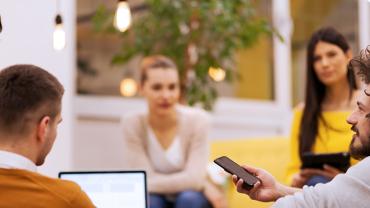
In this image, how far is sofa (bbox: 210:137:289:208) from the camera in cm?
501

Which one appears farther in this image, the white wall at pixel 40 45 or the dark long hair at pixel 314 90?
the dark long hair at pixel 314 90

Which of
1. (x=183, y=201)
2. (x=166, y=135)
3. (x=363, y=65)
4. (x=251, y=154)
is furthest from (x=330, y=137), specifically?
(x=363, y=65)

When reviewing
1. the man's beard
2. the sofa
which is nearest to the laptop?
the man's beard

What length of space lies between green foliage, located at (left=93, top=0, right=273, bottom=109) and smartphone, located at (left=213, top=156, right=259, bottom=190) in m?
3.43

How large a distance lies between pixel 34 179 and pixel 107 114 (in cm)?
440

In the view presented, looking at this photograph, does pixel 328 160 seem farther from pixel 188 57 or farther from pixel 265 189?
pixel 188 57

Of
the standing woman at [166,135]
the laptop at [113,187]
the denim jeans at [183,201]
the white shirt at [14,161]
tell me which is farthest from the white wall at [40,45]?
the white shirt at [14,161]

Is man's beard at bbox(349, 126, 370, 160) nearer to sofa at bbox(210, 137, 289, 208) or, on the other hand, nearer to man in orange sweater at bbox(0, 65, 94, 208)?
man in orange sweater at bbox(0, 65, 94, 208)

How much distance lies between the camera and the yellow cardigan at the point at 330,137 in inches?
152

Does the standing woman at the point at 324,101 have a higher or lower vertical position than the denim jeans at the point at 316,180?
higher

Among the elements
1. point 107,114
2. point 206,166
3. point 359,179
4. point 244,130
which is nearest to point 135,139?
point 206,166

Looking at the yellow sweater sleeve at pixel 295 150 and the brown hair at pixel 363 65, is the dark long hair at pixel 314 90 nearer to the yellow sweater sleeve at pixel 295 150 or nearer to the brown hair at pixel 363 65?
the yellow sweater sleeve at pixel 295 150

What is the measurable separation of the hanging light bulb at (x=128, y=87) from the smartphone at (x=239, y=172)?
14.2ft

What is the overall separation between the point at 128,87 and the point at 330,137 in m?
2.90
